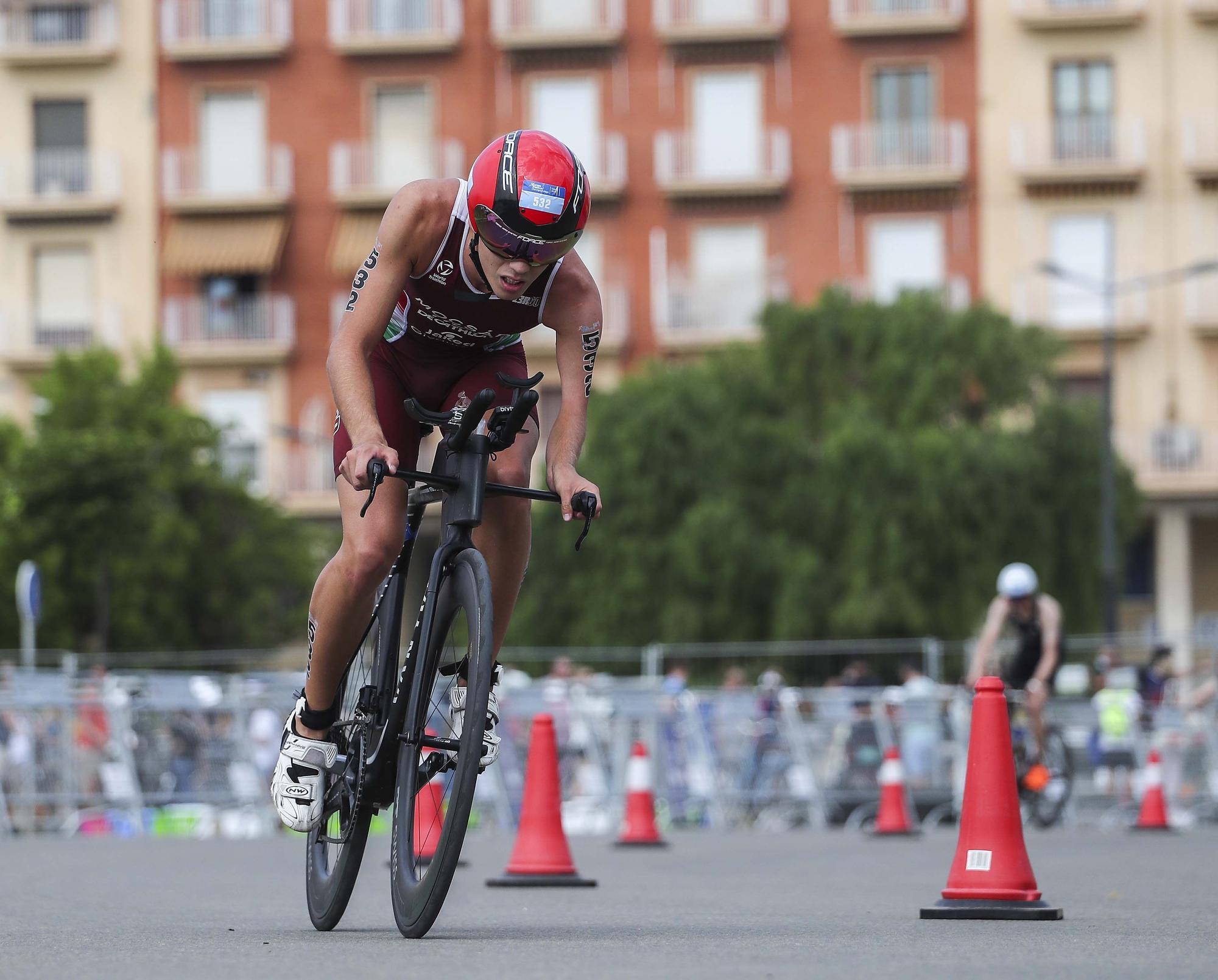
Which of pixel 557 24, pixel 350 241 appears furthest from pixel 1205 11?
pixel 350 241

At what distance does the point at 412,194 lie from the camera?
6.35 meters

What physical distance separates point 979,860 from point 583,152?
42.1 m

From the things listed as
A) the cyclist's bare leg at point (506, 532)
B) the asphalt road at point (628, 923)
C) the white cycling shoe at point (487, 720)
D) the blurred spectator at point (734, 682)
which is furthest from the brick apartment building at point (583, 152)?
the white cycling shoe at point (487, 720)

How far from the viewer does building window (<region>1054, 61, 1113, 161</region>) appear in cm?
4728

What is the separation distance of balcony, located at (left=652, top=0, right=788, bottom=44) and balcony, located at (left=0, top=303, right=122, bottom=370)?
523 inches

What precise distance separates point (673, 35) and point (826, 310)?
10.3 metres

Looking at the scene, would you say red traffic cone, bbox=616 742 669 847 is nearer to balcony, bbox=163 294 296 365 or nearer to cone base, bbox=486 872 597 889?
cone base, bbox=486 872 597 889

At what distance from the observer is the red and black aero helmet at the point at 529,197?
6070mm

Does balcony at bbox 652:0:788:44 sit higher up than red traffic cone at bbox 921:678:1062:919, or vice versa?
balcony at bbox 652:0:788:44

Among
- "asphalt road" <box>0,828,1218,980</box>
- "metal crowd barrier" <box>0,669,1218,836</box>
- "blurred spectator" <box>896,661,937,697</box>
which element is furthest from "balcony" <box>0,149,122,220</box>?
"asphalt road" <box>0,828,1218,980</box>

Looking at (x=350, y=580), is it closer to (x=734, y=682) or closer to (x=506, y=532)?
(x=506, y=532)

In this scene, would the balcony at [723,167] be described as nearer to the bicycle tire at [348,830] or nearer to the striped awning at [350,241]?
the striped awning at [350,241]

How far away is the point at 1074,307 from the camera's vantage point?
4719 cm

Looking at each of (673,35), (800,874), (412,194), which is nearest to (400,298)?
(412,194)
